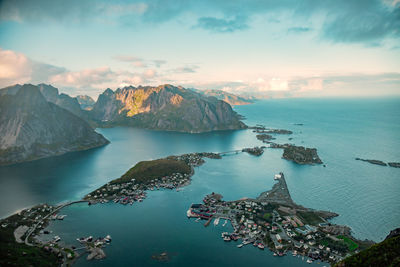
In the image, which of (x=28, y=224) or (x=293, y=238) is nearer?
(x=293, y=238)

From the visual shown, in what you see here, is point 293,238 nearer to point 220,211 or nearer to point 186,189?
point 220,211

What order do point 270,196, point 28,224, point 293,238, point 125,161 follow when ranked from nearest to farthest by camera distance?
1. point 293,238
2. point 28,224
3. point 270,196
4. point 125,161

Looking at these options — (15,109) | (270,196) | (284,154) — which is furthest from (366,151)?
(15,109)

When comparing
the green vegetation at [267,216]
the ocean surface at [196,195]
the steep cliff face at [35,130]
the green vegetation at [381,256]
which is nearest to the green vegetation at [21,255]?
the ocean surface at [196,195]

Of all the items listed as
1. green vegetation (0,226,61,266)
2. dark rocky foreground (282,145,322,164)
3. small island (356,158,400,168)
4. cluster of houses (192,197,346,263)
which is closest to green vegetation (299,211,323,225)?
cluster of houses (192,197,346,263)

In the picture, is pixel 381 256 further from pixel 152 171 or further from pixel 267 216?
pixel 152 171

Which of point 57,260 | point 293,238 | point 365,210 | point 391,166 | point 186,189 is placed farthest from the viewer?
point 391,166

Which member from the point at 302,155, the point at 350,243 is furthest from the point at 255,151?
the point at 350,243
